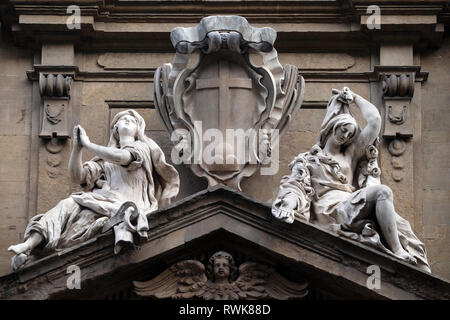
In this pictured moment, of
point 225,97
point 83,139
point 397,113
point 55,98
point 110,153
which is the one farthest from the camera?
point 55,98

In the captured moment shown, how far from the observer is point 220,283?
66.0 feet

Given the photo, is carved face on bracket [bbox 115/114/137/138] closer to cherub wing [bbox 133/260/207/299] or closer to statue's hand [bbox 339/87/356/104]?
cherub wing [bbox 133/260/207/299]

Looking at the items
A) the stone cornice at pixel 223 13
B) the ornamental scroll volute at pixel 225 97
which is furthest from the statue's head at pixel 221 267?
the stone cornice at pixel 223 13

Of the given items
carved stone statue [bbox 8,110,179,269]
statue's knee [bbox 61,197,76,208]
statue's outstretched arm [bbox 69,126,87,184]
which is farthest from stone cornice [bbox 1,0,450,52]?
statue's knee [bbox 61,197,76,208]

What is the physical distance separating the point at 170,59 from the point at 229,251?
3.06 m

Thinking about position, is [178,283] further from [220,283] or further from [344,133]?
[344,133]

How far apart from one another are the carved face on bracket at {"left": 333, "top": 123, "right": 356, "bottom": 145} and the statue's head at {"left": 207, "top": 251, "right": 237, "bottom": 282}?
5.76 feet

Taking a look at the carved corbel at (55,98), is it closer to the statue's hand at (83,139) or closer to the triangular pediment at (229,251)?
the statue's hand at (83,139)

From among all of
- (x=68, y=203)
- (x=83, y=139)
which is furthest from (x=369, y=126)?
(x=68, y=203)

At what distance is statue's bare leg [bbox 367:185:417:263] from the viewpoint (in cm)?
2000

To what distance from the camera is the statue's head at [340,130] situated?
21094 mm
